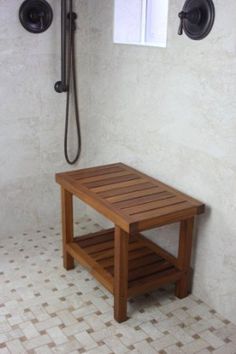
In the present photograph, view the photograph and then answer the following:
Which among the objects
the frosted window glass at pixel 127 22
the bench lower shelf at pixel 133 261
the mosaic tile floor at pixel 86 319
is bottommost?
the mosaic tile floor at pixel 86 319

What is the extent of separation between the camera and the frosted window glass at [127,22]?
2.80 metres

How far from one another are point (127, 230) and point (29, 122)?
4.51 feet

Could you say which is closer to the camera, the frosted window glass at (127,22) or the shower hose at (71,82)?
the frosted window glass at (127,22)

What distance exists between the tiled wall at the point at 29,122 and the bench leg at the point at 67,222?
62 cm

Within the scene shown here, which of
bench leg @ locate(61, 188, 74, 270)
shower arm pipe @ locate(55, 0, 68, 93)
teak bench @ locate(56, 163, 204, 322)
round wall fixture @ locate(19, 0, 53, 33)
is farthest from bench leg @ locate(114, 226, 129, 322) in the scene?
round wall fixture @ locate(19, 0, 53, 33)

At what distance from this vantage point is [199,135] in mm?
2275

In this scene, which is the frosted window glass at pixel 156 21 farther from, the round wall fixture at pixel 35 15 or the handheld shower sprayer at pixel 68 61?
the round wall fixture at pixel 35 15

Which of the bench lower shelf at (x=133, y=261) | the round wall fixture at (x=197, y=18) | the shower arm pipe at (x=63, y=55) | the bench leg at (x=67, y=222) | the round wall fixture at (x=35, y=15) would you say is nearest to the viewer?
the round wall fixture at (x=197, y=18)

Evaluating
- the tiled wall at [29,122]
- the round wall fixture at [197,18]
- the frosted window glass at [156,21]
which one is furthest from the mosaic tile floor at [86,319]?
the frosted window glass at [156,21]

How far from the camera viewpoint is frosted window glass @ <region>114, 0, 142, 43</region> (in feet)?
9.18

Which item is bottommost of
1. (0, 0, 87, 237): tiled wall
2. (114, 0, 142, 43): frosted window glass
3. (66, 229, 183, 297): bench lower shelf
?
(66, 229, 183, 297): bench lower shelf

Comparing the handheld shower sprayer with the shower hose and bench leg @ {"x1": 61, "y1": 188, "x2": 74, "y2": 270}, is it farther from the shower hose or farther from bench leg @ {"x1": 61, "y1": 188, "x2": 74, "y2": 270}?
bench leg @ {"x1": 61, "y1": 188, "x2": 74, "y2": 270}

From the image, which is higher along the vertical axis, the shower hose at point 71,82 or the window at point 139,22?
the window at point 139,22

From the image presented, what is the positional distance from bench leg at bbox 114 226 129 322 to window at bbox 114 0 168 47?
129 centimetres
